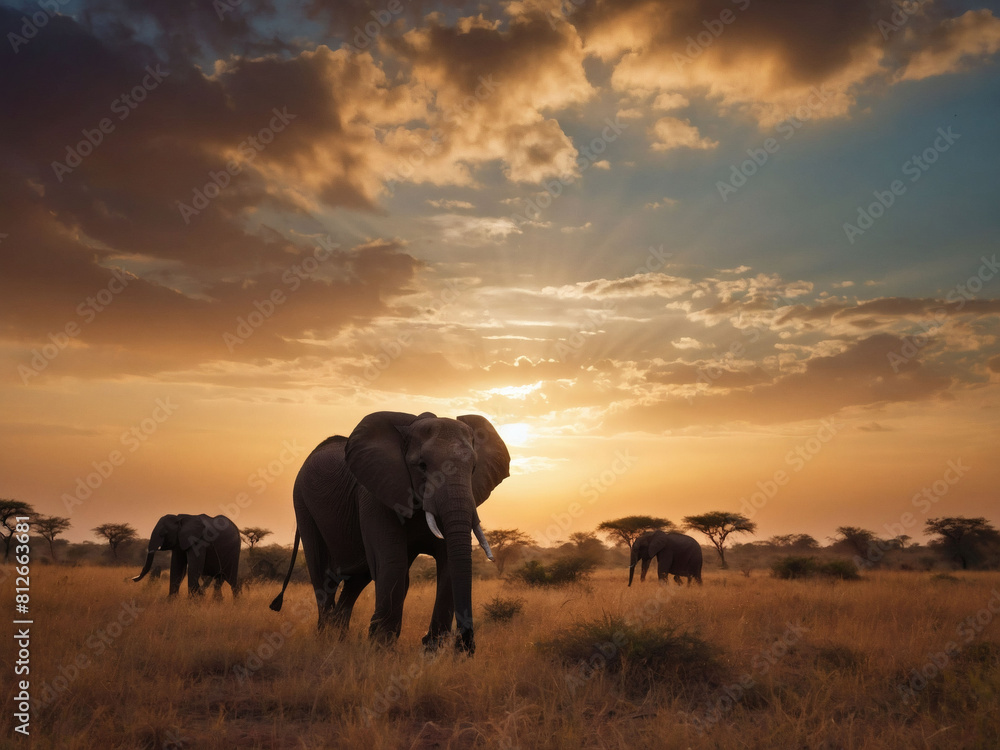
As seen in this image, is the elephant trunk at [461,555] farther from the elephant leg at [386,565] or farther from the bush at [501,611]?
the bush at [501,611]

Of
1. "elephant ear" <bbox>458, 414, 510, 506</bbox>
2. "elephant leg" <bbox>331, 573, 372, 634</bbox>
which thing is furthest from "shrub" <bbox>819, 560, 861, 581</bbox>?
"elephant leg" <bbox>331, 573, 372, 634</bbox>

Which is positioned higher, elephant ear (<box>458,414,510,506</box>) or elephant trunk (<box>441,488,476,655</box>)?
elephant ear (<box>458,414,510,506</box>)

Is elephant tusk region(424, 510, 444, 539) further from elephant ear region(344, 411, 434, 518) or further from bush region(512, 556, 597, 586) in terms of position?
bush region(512, 556, 597, 586)

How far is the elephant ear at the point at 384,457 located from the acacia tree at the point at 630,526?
137 feet

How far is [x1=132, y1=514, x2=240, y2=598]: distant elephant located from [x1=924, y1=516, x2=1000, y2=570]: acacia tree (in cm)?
5856

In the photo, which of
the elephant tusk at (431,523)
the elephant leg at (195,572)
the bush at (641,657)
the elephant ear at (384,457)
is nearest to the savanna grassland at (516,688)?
the bush at (641,657)

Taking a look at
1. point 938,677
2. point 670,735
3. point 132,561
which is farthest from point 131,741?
point 132,561

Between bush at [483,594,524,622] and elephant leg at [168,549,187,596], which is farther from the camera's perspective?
elephant leg at [168,549,187,596]

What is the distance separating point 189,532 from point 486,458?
12.2m

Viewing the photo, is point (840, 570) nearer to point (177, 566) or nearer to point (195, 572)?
point (195, 572)

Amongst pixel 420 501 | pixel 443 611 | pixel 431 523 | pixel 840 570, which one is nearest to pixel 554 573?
pixel 840 570

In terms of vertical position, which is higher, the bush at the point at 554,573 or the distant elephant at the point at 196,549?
the distant elephant at the point at 196,549

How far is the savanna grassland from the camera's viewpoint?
5359 mm

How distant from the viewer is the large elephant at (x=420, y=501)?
7.89m
